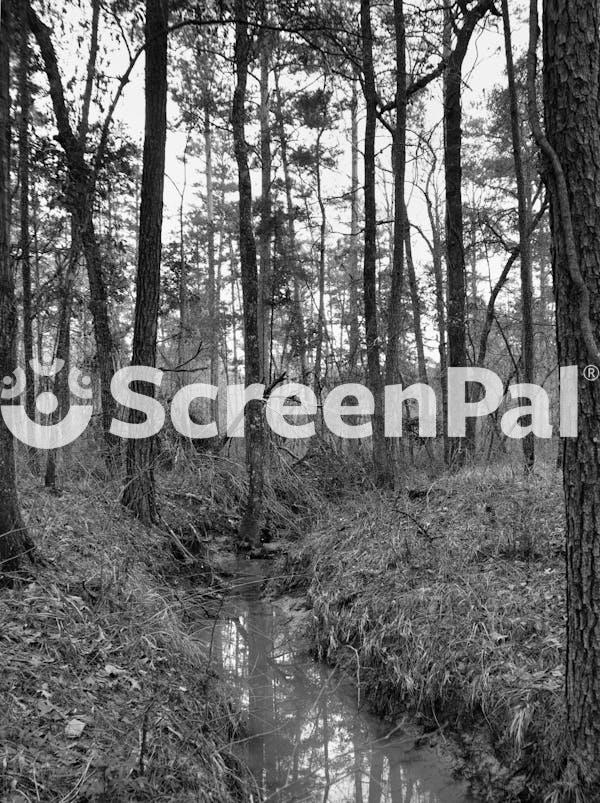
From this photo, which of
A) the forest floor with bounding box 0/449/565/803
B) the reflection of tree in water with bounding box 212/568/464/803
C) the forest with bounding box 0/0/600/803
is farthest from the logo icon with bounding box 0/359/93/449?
the reflection of tree in water with bounding box 212/568/464/803

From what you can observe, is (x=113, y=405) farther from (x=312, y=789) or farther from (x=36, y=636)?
(x=312, y=789)

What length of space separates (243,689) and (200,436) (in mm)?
6291

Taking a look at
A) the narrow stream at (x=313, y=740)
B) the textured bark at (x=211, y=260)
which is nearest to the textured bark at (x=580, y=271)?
the narrow stream at (x=313, y=740)

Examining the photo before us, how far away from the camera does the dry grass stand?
2.38 metres

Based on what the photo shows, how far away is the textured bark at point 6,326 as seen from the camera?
143 inches

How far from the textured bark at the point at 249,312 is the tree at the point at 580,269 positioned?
5.73 m

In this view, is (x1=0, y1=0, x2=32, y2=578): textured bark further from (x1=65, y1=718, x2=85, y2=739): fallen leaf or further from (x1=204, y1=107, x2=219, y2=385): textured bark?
(x1=204, y1=107, x2=219, y2=385): textured bark

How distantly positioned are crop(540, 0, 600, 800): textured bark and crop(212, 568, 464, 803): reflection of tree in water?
44.9 inches

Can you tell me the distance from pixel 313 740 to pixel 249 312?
556 centimetres

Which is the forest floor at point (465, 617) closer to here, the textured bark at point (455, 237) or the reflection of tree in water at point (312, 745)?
the reflection of tree in water at point (312, 745)

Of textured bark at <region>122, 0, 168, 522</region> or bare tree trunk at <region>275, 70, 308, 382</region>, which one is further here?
bare tree trunk at <region>275, 70, 308, 382</region>

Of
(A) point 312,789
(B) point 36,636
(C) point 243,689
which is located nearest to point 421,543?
(C) point 243,689

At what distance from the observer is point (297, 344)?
48.1ft

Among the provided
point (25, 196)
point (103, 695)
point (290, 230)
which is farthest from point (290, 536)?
point (290, 230)
